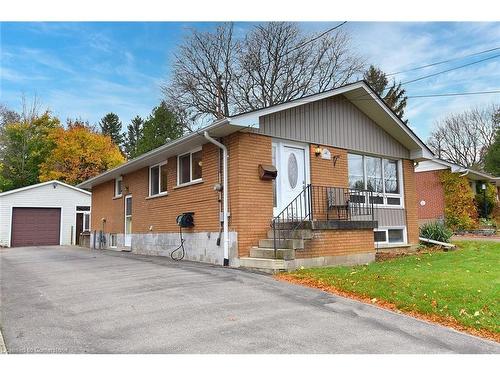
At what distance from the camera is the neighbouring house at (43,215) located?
23.2 meters

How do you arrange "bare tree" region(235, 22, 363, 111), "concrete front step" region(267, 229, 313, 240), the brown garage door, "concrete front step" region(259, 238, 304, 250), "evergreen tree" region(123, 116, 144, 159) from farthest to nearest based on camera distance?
1. "evergreen tree" region(123, 116, 144, 159)
2. "bare tree" region(235, 22, 363, 111)
3. the brown garage door
4. "concrete front step" region(267, 229, 313, 240)
5. "concrete front step" region(259, 238, 304, 250)

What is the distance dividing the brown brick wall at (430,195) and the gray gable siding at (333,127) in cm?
971

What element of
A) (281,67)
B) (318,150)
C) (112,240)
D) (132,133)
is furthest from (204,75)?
(132,133)

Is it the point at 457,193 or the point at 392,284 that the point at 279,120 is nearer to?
the point at 392,284

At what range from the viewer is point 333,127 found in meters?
11.4

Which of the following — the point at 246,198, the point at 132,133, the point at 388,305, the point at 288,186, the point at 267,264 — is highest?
the point at 132,133

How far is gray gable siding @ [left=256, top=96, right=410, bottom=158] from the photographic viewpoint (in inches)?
399

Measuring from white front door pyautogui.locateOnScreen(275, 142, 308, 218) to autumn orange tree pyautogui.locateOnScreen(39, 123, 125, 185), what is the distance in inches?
992

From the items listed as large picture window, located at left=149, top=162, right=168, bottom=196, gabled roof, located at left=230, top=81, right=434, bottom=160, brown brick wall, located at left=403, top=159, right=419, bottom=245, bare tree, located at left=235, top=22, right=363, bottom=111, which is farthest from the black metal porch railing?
bare tree, located at left=235, top=22, right=363, bottom=111

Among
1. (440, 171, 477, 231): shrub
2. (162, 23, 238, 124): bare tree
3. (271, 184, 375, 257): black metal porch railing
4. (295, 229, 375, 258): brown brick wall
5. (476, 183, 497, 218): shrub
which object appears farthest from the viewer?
(162, 23, 238, 124): bare tree

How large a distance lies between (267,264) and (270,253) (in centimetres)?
41

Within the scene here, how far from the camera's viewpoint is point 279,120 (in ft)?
33.0

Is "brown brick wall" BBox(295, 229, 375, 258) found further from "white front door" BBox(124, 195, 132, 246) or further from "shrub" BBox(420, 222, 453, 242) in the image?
"white front door" BBox(124, 195, 132, 246)

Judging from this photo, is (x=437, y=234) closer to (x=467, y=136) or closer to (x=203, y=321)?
(x=203, y=321)
